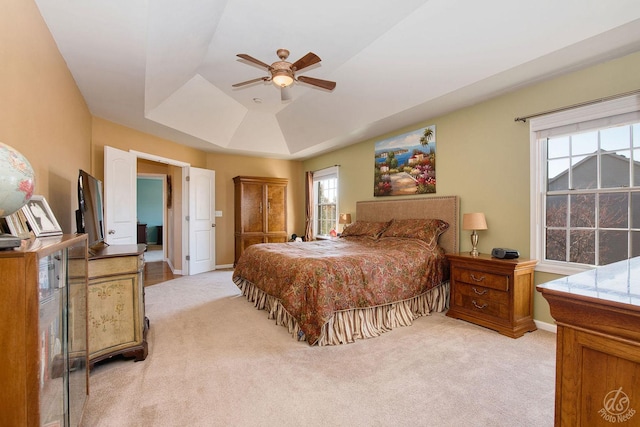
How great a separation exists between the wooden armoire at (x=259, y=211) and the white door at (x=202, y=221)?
0.52 meters

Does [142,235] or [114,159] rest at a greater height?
[114,159]

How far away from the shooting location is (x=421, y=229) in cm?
380

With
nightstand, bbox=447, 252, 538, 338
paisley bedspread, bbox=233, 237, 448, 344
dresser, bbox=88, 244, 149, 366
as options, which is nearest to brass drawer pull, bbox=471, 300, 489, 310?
nightstand, bbox=447, 252, 538, 338

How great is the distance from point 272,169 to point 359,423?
19.6 feet

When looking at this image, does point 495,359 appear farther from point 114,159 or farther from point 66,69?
point 114,159

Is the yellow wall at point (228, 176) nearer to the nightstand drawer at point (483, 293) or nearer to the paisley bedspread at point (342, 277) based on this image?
the paisley bedspread at point (342, 277)

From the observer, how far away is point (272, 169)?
7000 millimetres

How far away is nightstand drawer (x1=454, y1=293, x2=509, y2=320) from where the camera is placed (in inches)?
113

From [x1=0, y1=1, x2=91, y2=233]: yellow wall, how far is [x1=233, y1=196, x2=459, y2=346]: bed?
2.00m

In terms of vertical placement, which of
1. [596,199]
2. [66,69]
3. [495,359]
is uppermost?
[66,69]

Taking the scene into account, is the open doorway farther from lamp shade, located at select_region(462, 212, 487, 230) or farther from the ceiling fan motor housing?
lamp shade, located at select_region(462, 212, 487, 230)

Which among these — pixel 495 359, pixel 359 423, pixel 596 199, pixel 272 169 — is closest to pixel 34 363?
pixel 359 423

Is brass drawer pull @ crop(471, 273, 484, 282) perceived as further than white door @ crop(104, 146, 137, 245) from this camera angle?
No

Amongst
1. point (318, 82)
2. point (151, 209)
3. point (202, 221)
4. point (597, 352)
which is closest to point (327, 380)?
point (597, 352)
